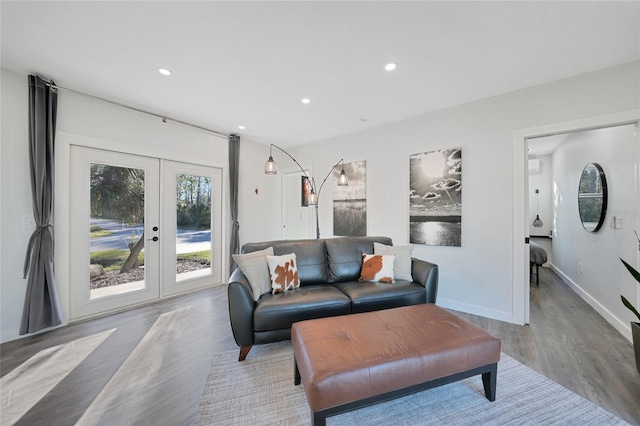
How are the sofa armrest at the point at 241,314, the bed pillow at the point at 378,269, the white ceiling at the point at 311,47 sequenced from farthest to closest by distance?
the bed pillow at the point at 378,269
the sofa armrest at the point at 241,314
the white ceiling at the point at 311,47

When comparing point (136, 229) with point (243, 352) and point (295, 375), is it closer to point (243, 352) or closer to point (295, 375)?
point (243, 352)

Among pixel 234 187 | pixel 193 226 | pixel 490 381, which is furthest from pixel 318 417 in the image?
pixel 234 187

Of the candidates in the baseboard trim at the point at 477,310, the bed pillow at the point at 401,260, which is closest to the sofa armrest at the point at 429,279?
the bed pillow at the point at 401,260

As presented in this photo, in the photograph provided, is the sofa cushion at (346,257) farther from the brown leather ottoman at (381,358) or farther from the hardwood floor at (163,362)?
the hardwood floor at (163,362)

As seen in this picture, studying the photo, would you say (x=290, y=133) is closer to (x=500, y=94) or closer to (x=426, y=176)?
(x=426, y=176)

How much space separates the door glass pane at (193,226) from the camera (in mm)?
3617

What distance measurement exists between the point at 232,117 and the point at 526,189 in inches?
153

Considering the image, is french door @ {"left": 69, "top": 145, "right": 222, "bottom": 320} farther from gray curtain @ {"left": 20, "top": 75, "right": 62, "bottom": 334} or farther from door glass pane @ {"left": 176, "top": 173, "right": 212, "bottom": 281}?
gray curtain @ {"left": 20, "top": 75, "right": 62, "bottom": 334}

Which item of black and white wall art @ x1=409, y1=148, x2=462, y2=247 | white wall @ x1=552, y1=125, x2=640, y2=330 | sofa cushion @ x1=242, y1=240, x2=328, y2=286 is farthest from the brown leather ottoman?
white wall @ x1=552, y1=125, x2=640, y2=330

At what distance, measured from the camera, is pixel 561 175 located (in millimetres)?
4371

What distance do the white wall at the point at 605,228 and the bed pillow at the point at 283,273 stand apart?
332 centimetres

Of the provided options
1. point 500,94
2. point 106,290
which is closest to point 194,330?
point 106,290

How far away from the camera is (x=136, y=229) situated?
Result: 125 inches

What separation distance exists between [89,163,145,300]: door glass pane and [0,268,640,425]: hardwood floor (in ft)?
1.49
